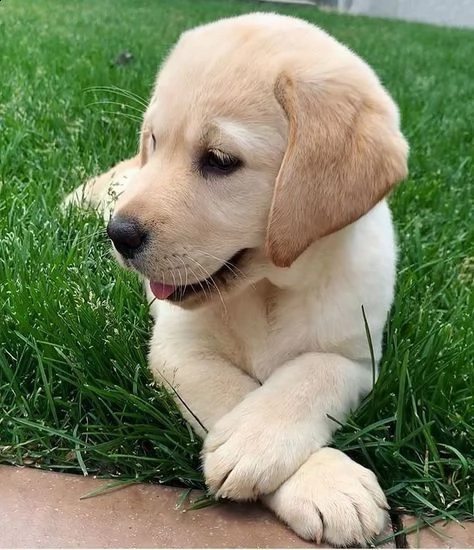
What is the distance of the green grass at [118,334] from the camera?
2076 mm

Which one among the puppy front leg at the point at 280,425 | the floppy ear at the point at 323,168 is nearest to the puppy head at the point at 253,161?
→ the floppy ear at the point at 323,168

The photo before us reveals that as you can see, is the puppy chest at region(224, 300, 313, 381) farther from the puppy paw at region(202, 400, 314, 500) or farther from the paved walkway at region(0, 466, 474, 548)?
the paved walkway at region(0, 466, 474, 548)

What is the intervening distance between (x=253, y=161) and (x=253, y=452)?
2.43 ft

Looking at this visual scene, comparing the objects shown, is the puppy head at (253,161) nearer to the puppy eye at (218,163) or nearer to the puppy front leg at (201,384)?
the puppy eye at (218,163)

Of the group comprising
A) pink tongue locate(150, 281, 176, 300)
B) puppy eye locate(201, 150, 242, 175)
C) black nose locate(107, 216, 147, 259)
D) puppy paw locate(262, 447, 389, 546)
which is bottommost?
puppy paw locate(262, 447, 389, 546)

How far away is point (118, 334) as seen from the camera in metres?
2.40

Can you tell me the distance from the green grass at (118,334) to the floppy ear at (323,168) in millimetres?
482

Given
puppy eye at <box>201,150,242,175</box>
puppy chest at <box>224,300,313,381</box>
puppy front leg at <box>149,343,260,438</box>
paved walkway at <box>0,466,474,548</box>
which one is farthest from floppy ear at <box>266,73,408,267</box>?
paved walkway at <box>0,466,474,548</box>

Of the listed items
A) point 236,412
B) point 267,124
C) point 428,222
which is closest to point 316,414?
point 236,412

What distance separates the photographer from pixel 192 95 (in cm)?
207

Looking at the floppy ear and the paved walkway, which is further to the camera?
the floppy ear

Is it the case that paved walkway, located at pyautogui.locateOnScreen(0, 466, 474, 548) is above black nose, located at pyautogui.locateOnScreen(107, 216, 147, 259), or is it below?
below

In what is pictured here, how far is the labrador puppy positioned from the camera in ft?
6.35

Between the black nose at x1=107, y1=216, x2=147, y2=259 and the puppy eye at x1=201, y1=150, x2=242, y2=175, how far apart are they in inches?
9.5
